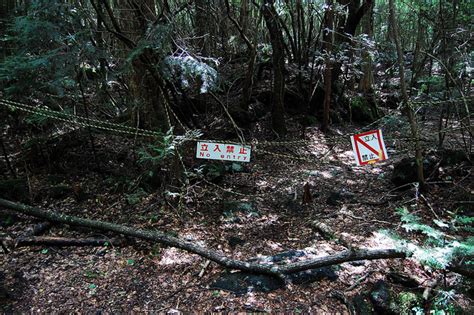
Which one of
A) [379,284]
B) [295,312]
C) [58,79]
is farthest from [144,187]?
[379,284]

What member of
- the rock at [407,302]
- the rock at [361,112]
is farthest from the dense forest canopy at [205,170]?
the rock at [361,112]

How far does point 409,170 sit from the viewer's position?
5402mm

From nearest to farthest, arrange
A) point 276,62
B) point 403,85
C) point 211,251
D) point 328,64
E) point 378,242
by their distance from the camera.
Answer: point 211,251
point 378,242
point 403,85
point 276,62
point 328,64

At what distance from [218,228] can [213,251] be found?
2.46ft

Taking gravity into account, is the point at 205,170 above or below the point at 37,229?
above

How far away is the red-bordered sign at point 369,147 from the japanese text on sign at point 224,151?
4.62 ft

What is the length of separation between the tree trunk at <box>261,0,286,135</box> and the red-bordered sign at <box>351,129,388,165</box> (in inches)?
157

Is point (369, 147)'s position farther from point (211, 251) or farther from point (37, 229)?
point (37, 229)

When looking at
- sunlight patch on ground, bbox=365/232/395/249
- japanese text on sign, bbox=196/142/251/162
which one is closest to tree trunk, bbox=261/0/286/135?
japanese text on sign, bbox=196/142/251/162

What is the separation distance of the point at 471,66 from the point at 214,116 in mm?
5304

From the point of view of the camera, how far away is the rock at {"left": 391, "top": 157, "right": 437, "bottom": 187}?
5338mm

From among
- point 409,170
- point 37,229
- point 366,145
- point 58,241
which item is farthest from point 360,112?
point 37,229

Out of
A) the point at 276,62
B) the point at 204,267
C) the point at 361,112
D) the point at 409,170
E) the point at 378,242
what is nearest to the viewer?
the point at 204,267

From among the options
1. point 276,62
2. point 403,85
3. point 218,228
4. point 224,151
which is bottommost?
point 218,228
